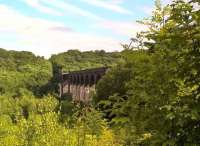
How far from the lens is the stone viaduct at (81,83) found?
11731 cm

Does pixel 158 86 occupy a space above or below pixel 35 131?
above

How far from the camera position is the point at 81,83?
461 feet

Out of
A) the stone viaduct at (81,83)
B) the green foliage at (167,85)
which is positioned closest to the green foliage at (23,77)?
the stone viaduct at (81,83)

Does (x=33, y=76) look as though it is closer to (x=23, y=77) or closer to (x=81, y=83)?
(x=23, y=77)

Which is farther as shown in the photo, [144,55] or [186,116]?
[144,55]

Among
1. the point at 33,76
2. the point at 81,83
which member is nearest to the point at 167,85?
the point at 81,83

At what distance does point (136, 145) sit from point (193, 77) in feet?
6.68

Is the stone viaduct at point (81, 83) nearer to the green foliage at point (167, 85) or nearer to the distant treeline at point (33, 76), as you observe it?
the distant treeline at point (33, 76)

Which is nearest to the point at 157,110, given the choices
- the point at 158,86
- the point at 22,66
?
the point at 158,86

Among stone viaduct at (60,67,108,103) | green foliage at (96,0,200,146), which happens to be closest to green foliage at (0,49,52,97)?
stone viaduct at (60,67,108,103)

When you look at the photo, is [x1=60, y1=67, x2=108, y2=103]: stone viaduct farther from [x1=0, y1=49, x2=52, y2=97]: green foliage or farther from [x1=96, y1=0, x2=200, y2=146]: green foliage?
[x1=96, y1=0, x2=200, y2=146]: green foliage

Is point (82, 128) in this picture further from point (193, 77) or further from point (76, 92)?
point (76, 92)

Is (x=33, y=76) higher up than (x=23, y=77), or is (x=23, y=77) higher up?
(x=33, y=76)

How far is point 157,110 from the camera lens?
1082 cm
